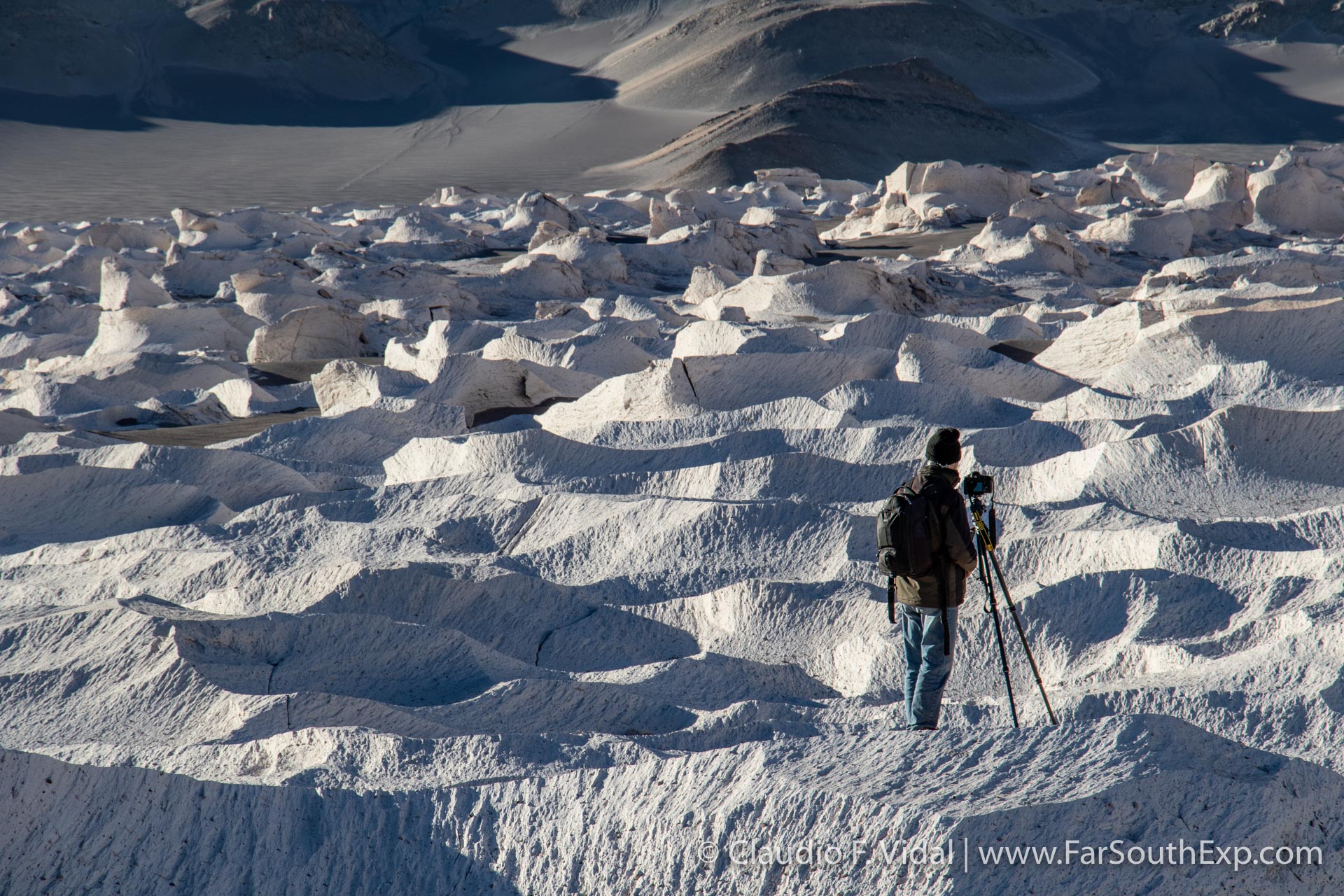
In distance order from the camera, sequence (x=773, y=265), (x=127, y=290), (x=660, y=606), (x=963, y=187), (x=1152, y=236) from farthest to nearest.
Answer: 1. (x=963, y=187)
2. (x=1152, y=236)
3. (x=773, y=265)
4. (x=127, y=290)
5. (x=660, y=606)

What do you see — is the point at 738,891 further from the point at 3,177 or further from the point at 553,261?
the point at 3,177

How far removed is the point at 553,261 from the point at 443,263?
131 inches

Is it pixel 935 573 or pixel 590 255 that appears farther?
pixel 590 255

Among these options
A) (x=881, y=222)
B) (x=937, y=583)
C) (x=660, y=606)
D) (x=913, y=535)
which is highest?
(x=913, y=535)

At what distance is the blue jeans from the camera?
2385mm

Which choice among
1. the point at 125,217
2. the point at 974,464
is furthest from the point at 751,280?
the point at 125,217

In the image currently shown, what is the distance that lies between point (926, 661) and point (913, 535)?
0.26 m

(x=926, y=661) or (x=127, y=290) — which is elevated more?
(x=926, y=661)

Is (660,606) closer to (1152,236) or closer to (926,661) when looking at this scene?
(926,661)

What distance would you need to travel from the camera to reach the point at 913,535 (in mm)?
2344

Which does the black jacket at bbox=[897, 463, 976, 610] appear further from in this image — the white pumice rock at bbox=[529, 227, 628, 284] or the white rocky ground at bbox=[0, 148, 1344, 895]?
the white pumice rock at bbox=[529, 227, 628, 284]

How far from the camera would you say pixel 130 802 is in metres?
2.20

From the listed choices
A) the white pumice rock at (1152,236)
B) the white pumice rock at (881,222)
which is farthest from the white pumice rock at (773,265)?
the white pumice rock at (881,222)

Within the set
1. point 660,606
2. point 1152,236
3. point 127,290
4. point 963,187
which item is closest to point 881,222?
point 963,187
